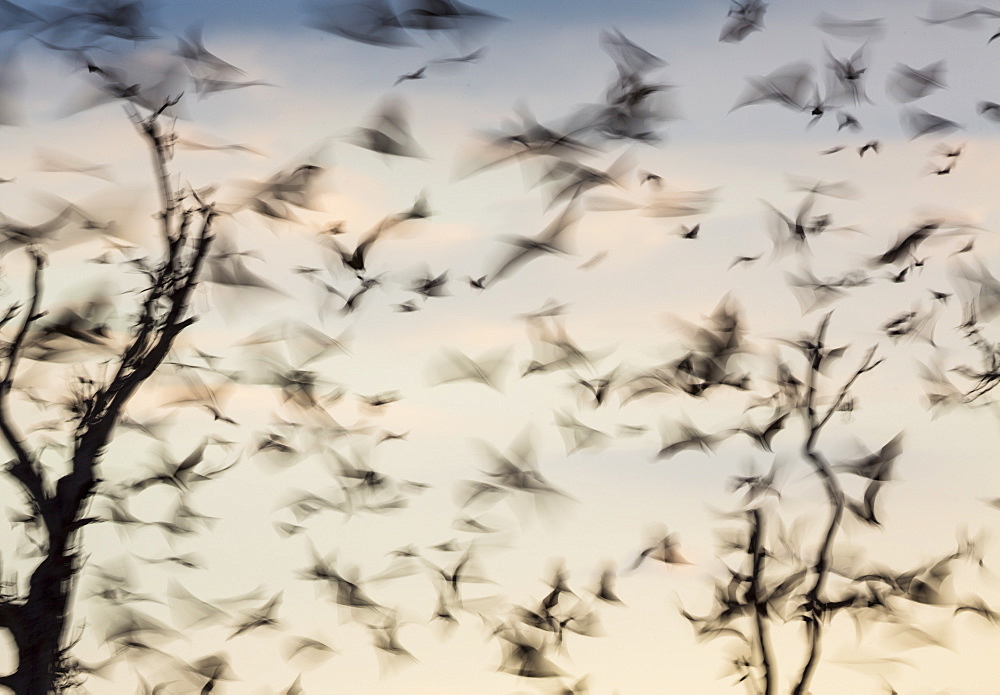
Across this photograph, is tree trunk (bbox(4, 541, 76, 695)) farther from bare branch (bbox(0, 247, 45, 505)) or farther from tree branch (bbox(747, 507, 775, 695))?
tree branch (bbox(747, 507, 775, 695))

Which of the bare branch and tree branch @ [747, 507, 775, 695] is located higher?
Result: the bare branch

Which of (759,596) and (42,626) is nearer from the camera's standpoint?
(42,626)

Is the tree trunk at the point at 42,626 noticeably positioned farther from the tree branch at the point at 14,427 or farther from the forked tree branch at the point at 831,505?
the forked tree branch at the point at 831,505

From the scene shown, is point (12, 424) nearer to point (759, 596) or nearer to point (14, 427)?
point (14, 427)

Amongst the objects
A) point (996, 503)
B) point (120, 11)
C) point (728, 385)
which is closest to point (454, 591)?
point (728, 385)

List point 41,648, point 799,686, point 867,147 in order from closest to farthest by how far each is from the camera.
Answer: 1. point 41,648
2. point 799,686
3. point 867,147

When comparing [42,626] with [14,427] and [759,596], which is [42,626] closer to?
[14,427]

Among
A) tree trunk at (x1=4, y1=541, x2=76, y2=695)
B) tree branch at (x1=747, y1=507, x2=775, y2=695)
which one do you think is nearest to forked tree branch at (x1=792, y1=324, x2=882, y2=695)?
tree branch at (x1=747, y1=507, x2=775, y2=695)

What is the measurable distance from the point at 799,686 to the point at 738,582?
62 centimetres

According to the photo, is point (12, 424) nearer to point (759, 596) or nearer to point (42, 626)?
point (42, 626)

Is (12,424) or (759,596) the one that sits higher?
(12,424)

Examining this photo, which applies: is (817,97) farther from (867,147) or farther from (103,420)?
(103,420)

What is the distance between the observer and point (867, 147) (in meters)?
6.19

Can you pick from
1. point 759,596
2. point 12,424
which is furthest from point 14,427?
point 759,596
